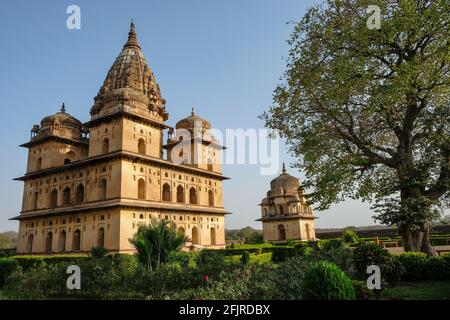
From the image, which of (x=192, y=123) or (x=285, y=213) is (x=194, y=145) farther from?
(x=285, y=213)

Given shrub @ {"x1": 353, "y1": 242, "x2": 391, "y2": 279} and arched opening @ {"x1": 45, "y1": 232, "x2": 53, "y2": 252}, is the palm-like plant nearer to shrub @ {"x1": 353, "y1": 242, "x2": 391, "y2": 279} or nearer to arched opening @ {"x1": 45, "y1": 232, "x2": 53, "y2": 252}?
shrub @ {"x1": 353, "y1": 242, "x2": 391, "y2": 279}

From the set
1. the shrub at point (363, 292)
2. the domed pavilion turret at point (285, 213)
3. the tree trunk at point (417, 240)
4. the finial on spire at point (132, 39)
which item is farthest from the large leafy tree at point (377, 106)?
the domed pavilion turret at point (285, 213)

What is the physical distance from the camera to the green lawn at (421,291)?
9105mm

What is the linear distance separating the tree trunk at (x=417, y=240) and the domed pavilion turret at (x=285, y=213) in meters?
28.4

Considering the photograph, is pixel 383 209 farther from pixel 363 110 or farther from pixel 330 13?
pixel 330 13

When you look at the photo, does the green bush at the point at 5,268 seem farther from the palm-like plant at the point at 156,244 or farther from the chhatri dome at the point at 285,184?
the chhatri dome at the point at 285,184

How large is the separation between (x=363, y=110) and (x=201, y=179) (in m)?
22.2

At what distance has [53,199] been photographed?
Answer: 30625 mm

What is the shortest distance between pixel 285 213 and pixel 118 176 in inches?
982

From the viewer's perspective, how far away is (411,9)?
39.5ft

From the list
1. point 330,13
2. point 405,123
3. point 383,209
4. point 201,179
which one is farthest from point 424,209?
point 201,179

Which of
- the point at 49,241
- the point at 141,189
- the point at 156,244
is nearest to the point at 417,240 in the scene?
the point at 156,244

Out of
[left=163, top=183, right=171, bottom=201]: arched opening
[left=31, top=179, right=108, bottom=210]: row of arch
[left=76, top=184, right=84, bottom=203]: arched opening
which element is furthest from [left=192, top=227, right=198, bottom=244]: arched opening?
[left=76, top=184, right=84, bottom=203]: arched opening

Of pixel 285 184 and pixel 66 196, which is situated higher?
pixel 285 184
